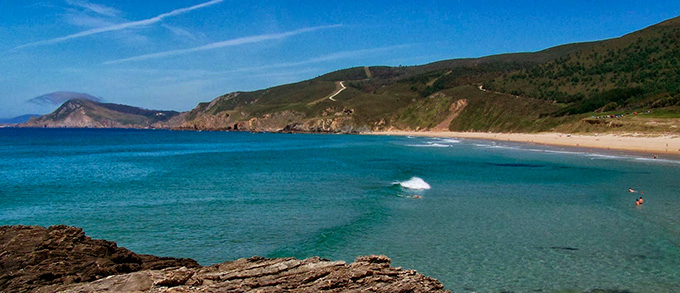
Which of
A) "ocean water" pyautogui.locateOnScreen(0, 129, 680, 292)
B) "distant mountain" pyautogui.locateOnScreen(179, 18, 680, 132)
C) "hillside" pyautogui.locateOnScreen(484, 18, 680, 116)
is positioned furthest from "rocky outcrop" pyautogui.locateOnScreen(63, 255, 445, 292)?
"hillside" pyautogui.locateOnScreen(484, 18, 680, 116)

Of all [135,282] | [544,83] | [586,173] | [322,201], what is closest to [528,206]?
[322,201]

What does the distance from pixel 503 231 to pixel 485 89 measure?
490 ft

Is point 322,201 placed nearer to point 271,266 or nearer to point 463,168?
point 271,266

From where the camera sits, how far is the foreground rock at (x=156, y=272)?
20.4 ft

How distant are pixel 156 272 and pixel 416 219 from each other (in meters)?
14.4

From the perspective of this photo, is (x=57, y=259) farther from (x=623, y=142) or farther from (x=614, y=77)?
(x=614, y=77)

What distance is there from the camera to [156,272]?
21.4 feet

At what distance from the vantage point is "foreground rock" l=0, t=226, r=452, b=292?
622 cm

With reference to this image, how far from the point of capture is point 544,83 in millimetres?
142000

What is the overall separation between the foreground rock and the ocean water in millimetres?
5519

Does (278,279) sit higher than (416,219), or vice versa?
(278,279)

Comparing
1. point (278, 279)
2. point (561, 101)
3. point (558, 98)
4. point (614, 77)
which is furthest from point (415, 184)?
point (614, 77)

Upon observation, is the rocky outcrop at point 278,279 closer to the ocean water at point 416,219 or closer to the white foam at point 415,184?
the ocean water at point 416,219

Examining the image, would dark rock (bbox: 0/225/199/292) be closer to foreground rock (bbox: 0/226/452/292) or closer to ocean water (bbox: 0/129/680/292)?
foreground rock (bbox: 0/226/452/292)
